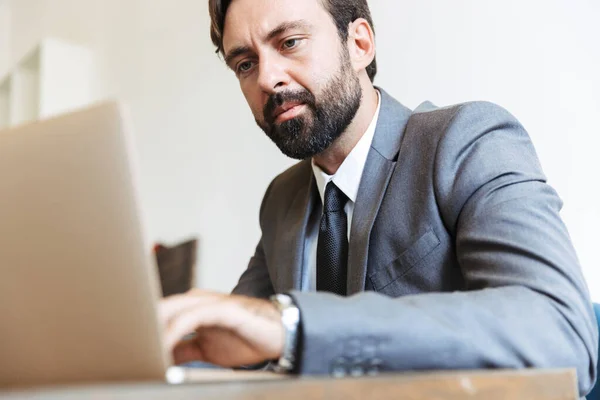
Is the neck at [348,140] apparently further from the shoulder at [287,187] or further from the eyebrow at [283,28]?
the eyebrow at [283,28]

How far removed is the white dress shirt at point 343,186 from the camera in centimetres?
138

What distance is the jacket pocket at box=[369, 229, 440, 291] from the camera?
1.14 meters

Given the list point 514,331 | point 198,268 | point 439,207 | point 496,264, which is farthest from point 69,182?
point 198,268

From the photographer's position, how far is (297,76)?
1.44 m

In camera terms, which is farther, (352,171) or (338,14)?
(338,14)

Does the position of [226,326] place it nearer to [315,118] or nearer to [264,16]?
[315,118]

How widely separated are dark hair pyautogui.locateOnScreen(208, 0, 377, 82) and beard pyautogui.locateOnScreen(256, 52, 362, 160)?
152 mm

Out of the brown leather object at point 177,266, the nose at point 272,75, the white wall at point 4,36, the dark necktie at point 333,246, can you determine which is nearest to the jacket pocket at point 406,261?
the dark necktie at point 333,246

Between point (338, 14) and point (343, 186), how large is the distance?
0.42 meters

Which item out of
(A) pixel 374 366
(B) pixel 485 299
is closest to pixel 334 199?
(B) pixel 485 299

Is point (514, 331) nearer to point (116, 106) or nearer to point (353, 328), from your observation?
point (353, 328)

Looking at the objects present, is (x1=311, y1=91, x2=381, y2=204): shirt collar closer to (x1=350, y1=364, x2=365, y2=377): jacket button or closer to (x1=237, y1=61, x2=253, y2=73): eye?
(x1=237, y1=61, x2=253, y2=73): eye

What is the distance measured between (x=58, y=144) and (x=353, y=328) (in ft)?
1.00

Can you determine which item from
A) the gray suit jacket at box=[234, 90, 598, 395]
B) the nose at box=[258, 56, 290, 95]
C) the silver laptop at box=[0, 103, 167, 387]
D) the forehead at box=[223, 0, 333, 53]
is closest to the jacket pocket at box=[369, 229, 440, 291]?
the gray suit jacket at box=[234, 90, 598, 395]
